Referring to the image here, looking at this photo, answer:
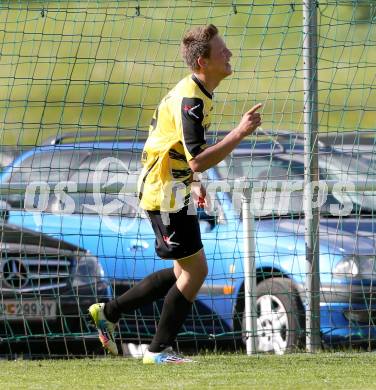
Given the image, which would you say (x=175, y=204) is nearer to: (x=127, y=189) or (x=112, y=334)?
(x=112, y=334)

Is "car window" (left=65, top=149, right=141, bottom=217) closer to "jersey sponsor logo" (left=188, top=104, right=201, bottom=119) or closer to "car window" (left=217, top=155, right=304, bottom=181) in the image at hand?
"car window" (left=217, top=155, right=304, bottom=181)

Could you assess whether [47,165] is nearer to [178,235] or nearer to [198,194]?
[198,194]

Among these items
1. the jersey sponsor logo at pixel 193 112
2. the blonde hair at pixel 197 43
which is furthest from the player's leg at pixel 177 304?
the blonde hair at pixel 197 43

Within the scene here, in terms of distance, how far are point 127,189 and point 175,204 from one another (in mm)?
1812

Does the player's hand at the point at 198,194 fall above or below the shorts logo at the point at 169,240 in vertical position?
above

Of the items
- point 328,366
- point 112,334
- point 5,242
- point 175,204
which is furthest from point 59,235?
point 328,366

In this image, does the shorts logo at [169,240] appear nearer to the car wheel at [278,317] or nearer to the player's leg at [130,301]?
the player's leg at [130,301]

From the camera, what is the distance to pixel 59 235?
24.8 ft

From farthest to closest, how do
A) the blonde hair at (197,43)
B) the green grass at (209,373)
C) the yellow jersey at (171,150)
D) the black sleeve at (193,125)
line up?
the blonde hair at (197,43) → the yellow jersey at (171,150) → the black sleeve at (193,125) → the green grass at (209,373)

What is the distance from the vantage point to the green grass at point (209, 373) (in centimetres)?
531

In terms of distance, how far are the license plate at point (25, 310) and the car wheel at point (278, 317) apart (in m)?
1.42

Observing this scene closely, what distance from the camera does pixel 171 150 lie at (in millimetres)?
5914

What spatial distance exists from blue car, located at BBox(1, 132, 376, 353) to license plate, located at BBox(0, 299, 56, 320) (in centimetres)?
49

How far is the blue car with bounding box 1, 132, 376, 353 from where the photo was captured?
289 inches
